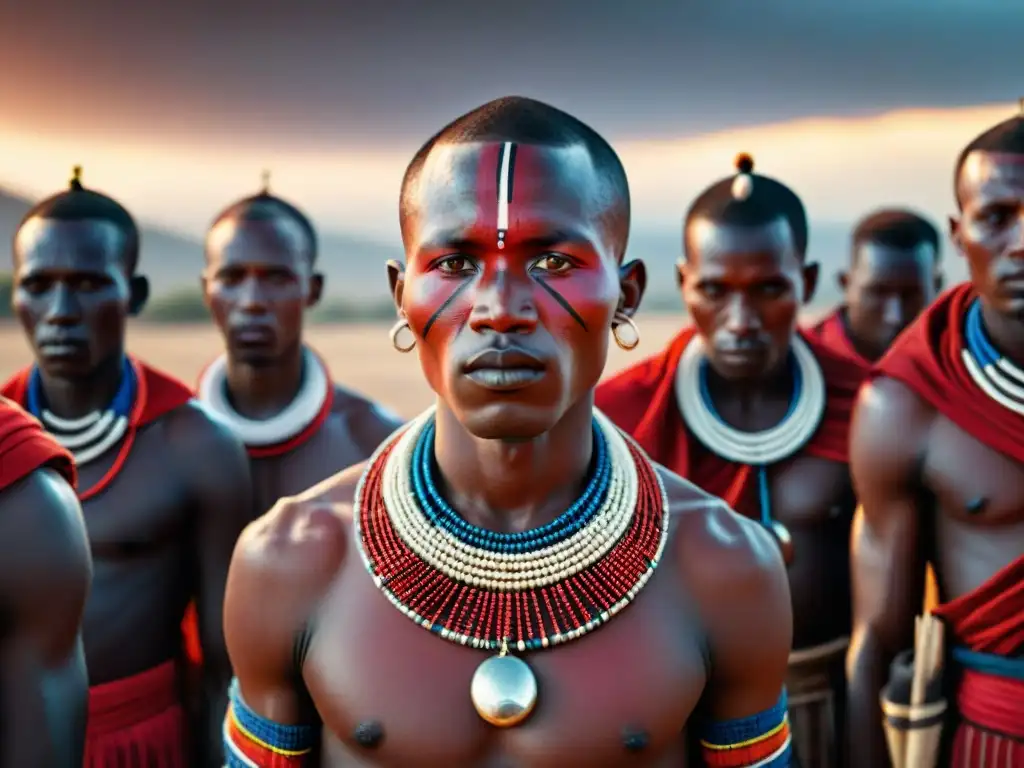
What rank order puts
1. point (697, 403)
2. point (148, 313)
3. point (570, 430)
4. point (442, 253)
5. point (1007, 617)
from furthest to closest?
point (148, 313) → point (697, 403) → point (1007, 617) → point (570, 430) → point (442, 253)

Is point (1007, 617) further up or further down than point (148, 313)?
further up

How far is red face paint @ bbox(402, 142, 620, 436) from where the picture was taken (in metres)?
2.12

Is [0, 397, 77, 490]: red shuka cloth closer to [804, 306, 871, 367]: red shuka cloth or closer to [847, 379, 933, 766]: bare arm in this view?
[847, 379, 933, 766]: bare arm

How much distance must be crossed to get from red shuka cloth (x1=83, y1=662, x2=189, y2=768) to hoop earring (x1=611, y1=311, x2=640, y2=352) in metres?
2.27

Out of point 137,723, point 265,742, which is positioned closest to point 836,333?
point 137,723

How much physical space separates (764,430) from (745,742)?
2.55 metres

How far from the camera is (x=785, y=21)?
625 inches

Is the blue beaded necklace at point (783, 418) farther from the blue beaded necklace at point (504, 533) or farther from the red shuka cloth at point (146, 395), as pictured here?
the blue beaded necklace at point (504, 533)

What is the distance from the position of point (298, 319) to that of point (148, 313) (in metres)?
10.5

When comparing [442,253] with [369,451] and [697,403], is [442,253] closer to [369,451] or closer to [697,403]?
[697,403]

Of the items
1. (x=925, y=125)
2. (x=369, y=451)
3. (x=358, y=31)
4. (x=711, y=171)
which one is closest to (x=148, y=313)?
(x=358, y=31)

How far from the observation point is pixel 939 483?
372 centimetres

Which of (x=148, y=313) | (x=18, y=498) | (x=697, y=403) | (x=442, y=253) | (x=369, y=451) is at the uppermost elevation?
(x=442, y=253)

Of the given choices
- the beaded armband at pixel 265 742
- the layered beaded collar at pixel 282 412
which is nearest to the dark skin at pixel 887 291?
the layered beaded collar at pixel 282 412
